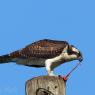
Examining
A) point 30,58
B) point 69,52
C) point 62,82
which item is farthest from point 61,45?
point 62,82

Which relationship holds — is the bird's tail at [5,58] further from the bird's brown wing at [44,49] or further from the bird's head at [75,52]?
the bird's head at [75,52]

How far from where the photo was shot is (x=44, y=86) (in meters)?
5.77

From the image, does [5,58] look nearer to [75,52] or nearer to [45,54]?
[45,54]

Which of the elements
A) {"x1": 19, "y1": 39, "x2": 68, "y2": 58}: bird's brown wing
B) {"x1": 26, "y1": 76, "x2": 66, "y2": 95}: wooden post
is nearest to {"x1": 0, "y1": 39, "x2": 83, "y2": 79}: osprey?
{"x1": 19, "y1": 39, "x2": 68, "y2": 58}: bird's brown wing

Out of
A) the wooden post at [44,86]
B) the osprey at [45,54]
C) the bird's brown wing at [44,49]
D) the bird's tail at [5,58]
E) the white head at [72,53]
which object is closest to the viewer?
the wooden post at [44,86]

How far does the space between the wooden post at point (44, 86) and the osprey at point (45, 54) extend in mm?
1326

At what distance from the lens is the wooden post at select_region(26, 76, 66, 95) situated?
572cm

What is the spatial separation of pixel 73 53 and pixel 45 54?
1.88 feet

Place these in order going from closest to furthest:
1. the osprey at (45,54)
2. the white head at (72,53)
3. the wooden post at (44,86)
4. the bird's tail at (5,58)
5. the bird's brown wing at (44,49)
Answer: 1. the wooden post at (44,86)
2. the bird's tail at (5,58)
3. the osprey at (45,54)
4. the bird's brown wing at (44,49)
5. the white head at (72,53)

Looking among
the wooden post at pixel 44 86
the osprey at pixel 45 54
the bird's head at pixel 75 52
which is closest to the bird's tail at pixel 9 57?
the osprey at pixel 45 54

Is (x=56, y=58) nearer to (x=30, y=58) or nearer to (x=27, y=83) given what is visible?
(x=30, y=58)

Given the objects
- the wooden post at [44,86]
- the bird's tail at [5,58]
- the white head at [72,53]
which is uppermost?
the white head at [72,53]

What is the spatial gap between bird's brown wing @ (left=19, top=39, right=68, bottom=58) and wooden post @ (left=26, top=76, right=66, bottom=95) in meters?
1.84

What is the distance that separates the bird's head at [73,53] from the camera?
7898 mm
